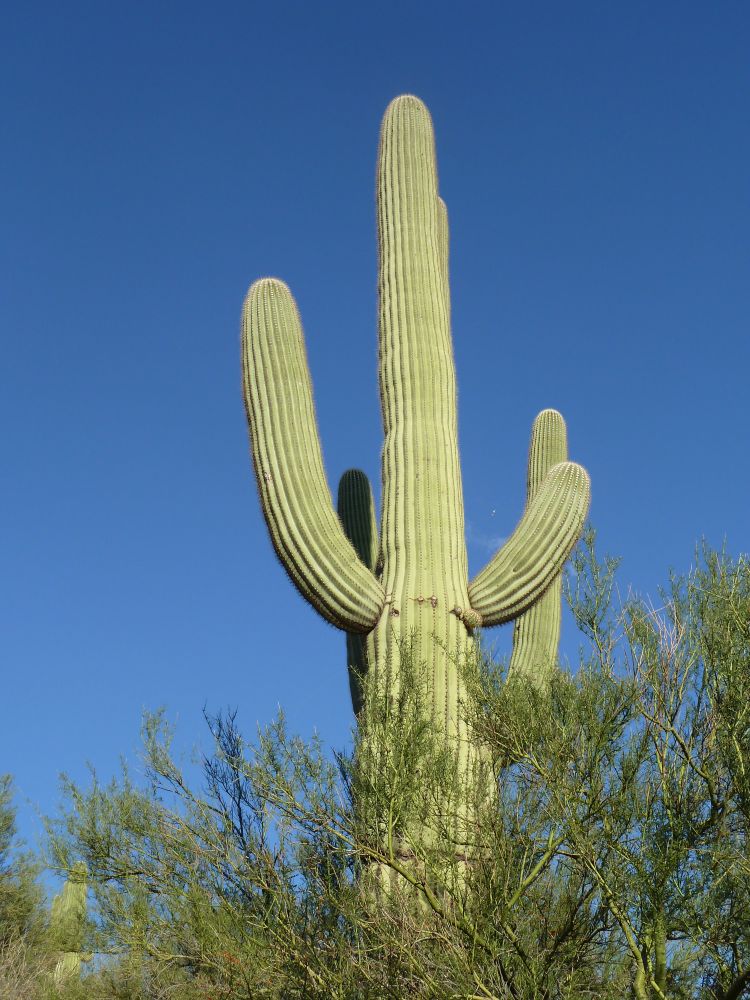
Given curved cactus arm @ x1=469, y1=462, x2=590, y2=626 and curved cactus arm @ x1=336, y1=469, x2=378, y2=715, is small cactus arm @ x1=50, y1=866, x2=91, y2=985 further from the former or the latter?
curved cactus arm @ x1=469, y1=462, x2=590, y2=626

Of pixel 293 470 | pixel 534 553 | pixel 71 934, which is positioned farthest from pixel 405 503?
pixel 71 934

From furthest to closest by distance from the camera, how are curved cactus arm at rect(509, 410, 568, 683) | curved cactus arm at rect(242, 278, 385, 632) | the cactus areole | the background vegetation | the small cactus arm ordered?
1. curved cactus arm at rect(509, 410, 568, 683)
2. the small cactus arm
3. curved cactus arm at rect(242, 278, 385, 632)
4. the cactus areole
5. the background vegetation

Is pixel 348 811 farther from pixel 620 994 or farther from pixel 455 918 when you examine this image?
pixel 620 994

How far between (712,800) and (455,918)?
5.32 ft

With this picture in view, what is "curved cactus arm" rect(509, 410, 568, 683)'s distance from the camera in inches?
381

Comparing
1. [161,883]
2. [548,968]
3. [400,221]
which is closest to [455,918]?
[548,968]

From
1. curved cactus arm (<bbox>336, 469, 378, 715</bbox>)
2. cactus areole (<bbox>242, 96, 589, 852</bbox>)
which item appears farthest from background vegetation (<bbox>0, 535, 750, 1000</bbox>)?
curved cactus arm (<bbox>336, 469, 378, 715</bbox>)

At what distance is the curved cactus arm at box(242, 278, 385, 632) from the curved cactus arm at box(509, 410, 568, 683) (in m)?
1.79

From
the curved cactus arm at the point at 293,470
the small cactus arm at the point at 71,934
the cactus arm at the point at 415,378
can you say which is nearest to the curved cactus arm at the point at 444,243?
the cactus arm at the point at 415,378

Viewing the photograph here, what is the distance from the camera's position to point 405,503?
27.0 feet

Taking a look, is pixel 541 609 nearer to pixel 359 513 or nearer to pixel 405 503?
pixel 359 513

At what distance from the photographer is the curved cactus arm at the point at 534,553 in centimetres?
803

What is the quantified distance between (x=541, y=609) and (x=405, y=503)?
232cm

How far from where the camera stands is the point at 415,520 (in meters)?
8.12
